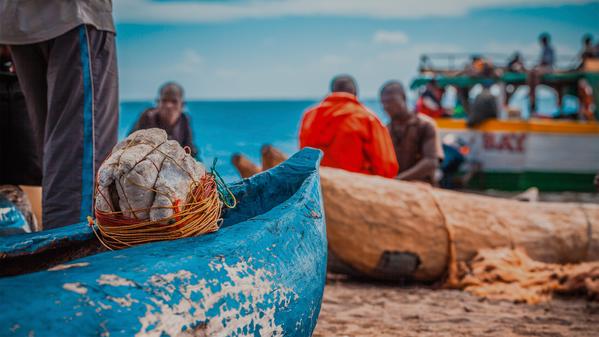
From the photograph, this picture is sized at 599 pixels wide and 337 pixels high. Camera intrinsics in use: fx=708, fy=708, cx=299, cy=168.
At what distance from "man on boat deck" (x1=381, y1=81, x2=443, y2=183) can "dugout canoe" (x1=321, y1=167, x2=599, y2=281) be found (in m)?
1.64

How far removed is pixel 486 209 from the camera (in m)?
4.82

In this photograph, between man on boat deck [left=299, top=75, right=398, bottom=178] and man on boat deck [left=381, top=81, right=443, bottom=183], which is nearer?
man on boat deck [left=299, top=75, right=398, bottom=178]

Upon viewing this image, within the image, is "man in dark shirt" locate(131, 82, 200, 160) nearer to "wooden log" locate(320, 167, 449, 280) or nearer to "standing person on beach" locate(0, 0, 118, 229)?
"wooden log" locate(320, 167, 449, 280)

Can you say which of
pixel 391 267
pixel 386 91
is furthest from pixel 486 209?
pixel 386 91

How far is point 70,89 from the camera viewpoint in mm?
2936

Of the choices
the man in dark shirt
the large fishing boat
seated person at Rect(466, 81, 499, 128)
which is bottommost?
the large fishing boat

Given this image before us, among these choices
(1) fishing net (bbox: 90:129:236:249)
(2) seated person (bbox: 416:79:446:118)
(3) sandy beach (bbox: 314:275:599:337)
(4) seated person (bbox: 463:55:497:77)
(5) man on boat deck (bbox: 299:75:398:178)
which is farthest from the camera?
(4) seated person (bbox: 463:55:497:77)

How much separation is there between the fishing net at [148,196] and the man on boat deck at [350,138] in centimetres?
345

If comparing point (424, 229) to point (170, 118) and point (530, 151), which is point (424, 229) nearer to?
point (170, 118)

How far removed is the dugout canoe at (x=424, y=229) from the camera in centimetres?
458

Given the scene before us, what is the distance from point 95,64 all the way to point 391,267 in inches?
96.6

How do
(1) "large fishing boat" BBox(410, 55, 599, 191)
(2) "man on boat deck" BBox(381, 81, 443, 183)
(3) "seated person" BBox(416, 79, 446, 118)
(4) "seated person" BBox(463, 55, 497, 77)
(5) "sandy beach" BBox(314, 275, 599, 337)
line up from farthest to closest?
(4) "seated person" BBox(463, 55, 497, 77) < (3) "seated person" BBox(416, 79, 446, 118) < (1) "large fishing boat" BBox(410, 55, 599, 191) < (2) "man on boat deck" BBox(381, 81, 443, 183) < (5) "sandy beach" BBox(314, 275, 599, 337)

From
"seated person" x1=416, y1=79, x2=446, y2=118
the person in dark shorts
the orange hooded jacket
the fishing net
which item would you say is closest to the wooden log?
the orange hooded jacket

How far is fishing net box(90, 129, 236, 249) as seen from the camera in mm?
1929
